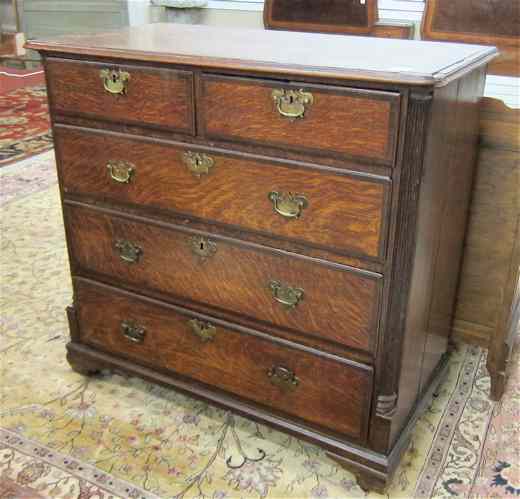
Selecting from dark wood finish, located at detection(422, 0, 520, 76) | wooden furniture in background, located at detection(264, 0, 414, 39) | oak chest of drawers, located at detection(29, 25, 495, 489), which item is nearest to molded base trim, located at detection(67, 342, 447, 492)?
oak chest of drawers, located at detection(29, 25, 495, 489)

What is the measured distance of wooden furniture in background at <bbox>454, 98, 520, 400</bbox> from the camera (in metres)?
1.90

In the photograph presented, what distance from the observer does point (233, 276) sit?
1.67 metres

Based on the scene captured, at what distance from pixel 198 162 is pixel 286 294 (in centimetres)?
40

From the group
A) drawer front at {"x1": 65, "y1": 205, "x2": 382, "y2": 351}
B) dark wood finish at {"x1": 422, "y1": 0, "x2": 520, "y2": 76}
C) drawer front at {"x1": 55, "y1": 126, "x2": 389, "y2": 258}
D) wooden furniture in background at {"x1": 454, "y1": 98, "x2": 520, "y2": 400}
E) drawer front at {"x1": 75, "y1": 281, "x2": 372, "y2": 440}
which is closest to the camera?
drawer front at {"x1": 55, "y1": 126, "x2": 389, "y2": 258}

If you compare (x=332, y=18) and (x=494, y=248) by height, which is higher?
(x=332, y=18)

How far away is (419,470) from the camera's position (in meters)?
1.75

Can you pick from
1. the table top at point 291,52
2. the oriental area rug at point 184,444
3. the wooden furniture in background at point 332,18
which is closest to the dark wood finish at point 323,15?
Answer: the wooden furniture in background at point 332,18

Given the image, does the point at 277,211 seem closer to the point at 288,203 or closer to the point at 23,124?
the point at 288,203

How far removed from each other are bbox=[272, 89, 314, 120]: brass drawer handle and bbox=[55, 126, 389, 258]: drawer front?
0.42 feet

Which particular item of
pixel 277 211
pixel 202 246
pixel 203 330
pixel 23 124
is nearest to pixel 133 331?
pixel 203 330

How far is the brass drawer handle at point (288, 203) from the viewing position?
58.2 inches

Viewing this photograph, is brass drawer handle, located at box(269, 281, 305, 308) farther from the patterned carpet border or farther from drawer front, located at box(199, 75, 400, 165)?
the patterned carpet border

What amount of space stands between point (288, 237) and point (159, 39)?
71cm

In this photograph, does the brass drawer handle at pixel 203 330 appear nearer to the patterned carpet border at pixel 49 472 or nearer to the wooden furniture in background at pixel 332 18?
the patterned carpet border at pixel 49 472
